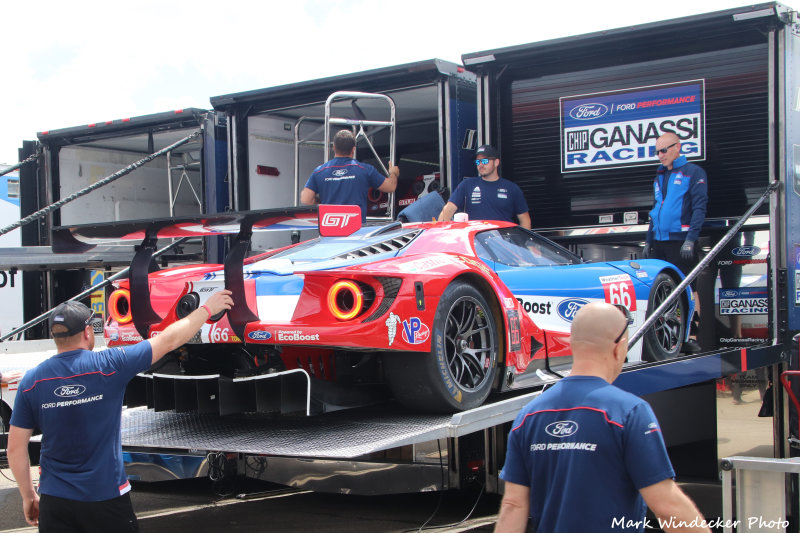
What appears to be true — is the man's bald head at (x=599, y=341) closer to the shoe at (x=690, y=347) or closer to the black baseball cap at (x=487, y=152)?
the shoe at (x=690, y=347)

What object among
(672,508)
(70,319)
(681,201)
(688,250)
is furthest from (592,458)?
(681,201)

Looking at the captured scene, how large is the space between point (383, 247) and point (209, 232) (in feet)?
3.30

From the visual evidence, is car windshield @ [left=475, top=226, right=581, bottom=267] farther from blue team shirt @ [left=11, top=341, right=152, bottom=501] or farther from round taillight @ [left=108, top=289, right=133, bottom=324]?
blue team shirt @ [left=11, top=341, right=152, bottom=501]

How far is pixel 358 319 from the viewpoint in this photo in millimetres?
4297

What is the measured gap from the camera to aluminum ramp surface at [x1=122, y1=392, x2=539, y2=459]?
4035mm

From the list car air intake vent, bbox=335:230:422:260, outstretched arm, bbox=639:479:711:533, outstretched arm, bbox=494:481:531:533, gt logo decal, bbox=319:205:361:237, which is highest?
gt logo decal, bbox=319:205:361:237

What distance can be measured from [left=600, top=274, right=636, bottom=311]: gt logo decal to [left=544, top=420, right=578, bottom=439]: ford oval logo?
3.25 meters

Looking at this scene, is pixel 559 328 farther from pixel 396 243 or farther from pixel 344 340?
pixel 344 340

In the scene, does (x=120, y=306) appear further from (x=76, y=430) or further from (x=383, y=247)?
(x=383, y=247)

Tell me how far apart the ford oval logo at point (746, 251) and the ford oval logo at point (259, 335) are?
4.57 m

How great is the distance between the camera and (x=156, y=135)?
9867 mm

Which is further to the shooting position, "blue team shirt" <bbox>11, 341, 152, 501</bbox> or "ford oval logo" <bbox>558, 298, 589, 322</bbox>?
"ford oval logo" <bbox>558, 298, 589, 322</bbox>

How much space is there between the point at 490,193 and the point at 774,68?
240 centimetres

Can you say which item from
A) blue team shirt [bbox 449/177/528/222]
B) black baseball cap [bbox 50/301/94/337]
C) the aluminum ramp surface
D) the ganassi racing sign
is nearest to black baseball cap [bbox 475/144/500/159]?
blue team shirt [bbox 449/177/528/222]
